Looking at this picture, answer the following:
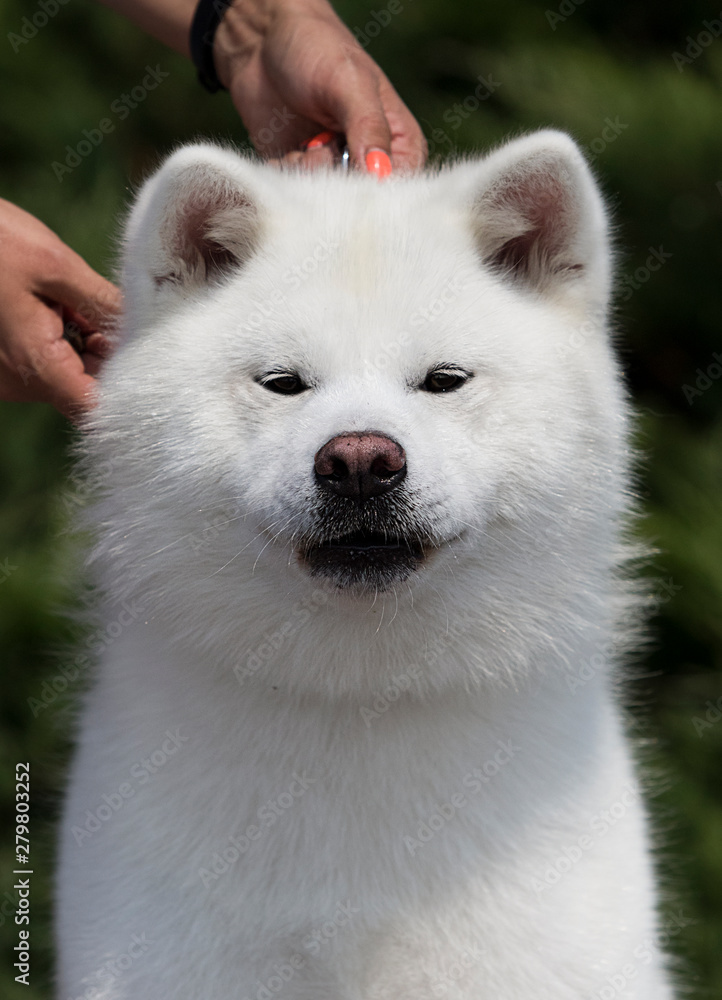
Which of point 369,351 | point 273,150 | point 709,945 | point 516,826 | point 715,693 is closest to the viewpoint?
point 369,351

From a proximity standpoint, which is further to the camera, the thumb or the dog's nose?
the thumb

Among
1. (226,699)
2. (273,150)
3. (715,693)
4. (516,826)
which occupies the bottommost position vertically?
(715,693)

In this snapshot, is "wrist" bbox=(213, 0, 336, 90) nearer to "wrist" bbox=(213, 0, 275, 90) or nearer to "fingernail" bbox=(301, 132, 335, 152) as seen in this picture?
"wrist" bbox=(213, 0, 275, 90)

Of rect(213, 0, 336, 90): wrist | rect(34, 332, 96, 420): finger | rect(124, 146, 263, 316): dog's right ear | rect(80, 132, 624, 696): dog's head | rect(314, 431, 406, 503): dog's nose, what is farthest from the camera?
rect(213, 0, 336, 90): wrist

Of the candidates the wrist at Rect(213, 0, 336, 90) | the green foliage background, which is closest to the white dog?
the wrist at Rect(213, 0, 336, 90)

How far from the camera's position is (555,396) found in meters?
2.89

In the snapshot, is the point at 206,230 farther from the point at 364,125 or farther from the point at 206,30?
the point at 206,30

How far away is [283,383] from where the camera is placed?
283 cm

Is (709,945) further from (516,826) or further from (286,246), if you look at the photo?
(286,246)

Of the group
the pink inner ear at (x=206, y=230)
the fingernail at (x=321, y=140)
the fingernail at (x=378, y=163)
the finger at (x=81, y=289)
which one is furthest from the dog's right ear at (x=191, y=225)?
the fingernail at (x=321, y=140)

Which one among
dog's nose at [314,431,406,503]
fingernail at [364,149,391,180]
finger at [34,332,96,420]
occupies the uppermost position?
fingernail at [364,149,391,180]

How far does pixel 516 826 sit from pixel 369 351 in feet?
4.34

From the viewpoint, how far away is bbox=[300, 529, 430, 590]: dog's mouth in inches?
A: 107

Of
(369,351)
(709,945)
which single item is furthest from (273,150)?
(709,945)
